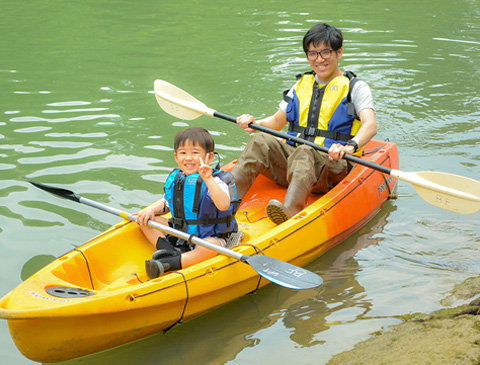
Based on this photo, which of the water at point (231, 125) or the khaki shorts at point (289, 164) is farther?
the khaki shorts at point (289, 164)

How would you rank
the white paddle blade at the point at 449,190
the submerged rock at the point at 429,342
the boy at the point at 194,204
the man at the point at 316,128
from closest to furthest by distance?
1. the submerged rock at the point at 429,342
2. the boy at the point at 194,204
3. the white paddle blade at the point at 449,190
4. the man at the point at 316,128

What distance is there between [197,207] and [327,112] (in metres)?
1.41

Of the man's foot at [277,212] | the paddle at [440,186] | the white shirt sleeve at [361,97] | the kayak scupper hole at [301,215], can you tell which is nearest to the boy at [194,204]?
the man's foot at [277,212]

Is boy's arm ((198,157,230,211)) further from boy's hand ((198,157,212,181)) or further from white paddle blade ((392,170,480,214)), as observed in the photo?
white paddle blade ((392,170,480,214))

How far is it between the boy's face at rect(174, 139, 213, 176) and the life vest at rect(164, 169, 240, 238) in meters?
0.05

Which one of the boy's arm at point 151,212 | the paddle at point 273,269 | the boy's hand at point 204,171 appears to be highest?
the boy's hand at point 204,171

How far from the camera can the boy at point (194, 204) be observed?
3.55 m

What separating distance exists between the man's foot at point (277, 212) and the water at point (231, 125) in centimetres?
40

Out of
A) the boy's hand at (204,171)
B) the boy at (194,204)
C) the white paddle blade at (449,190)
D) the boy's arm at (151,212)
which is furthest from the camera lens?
the boy's arm at (151,212)

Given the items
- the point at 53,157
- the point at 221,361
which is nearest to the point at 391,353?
the point at 221,361

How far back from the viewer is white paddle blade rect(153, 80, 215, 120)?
5031 millimetres

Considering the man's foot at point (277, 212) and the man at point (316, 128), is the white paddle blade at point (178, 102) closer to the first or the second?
the man at point (316, 128)

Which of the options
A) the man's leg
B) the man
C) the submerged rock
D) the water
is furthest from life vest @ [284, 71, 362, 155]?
the submerged rock

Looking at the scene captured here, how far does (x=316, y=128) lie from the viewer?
4.59 meters
